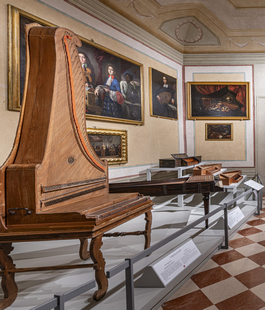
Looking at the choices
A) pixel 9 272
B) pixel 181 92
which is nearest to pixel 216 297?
pixel 9 272

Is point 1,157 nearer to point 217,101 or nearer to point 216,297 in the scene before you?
point 216,297

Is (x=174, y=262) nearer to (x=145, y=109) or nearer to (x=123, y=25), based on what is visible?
(x=145, y=109)

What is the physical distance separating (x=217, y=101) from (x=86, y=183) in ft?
26.8

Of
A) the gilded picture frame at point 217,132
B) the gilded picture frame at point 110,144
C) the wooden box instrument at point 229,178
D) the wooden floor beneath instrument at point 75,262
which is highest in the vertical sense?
the gilded picture frame at point 217,132

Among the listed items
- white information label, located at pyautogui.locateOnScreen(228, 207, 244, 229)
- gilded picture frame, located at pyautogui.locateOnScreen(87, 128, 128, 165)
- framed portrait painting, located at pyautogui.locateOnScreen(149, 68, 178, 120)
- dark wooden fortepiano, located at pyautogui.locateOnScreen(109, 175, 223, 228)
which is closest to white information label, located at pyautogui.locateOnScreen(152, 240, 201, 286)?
dark wooden fortepiano, located at pyautogui.locateOnScreen(109, 175, 223, 228)

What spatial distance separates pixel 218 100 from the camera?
9.64 metres

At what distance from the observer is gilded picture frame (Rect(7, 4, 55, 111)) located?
14.5ft

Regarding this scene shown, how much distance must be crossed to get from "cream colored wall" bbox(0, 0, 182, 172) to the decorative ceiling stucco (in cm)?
64

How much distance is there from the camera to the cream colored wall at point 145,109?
4391mm

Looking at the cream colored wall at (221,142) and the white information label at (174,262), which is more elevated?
the cream colored wall at (221,142)

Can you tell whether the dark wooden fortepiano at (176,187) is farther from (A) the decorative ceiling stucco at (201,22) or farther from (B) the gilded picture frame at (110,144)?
(A) the decorative ceiling stucco at (201,22)

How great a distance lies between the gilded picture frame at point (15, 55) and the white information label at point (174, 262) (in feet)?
11.5

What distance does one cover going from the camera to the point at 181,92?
9.38 m

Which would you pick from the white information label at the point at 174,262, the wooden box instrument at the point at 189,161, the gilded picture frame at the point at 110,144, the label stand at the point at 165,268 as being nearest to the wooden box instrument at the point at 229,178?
the wooden box instrument at the point at 189,161
